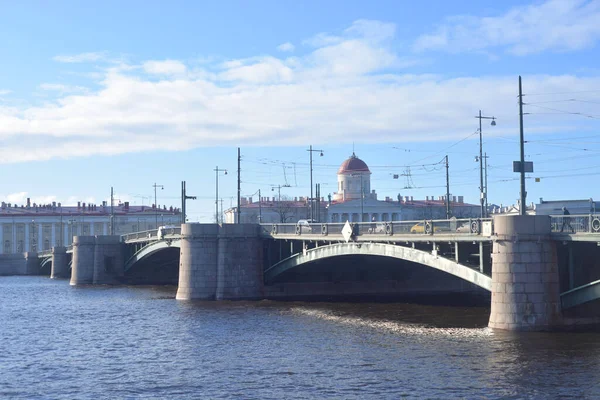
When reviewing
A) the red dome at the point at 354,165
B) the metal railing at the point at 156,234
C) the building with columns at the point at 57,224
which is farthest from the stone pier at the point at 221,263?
the red dome at the point at 354,165

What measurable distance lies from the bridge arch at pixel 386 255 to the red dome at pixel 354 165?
78133mm

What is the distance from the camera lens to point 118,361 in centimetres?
2841

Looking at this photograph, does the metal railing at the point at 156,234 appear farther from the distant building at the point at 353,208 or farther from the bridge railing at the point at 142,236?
the distant building at the point at 353,208

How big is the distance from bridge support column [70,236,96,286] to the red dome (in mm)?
59261

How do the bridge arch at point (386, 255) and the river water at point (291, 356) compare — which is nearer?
the river water at point (291, 356)

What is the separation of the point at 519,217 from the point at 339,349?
7.46 metres

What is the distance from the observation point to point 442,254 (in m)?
34.6

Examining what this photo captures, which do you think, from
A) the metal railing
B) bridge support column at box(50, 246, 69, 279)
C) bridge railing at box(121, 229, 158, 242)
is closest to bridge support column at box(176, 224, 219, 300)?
the metal railing

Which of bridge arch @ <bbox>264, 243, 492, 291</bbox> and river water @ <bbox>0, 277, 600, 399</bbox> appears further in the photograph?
bridge arch @ <bbox>264, 243, 492, 291</bbox>

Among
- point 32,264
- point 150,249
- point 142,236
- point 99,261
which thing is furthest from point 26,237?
point 150,249

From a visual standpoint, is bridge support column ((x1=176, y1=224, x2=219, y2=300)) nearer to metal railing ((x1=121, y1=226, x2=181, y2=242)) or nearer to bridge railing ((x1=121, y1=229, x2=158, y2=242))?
metal railing ((x1=121, y1=226, x2=181, y2=242))

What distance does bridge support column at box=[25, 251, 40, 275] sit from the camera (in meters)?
100

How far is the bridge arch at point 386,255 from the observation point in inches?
1228

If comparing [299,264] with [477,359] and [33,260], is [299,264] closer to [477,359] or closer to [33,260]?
[477,359]
